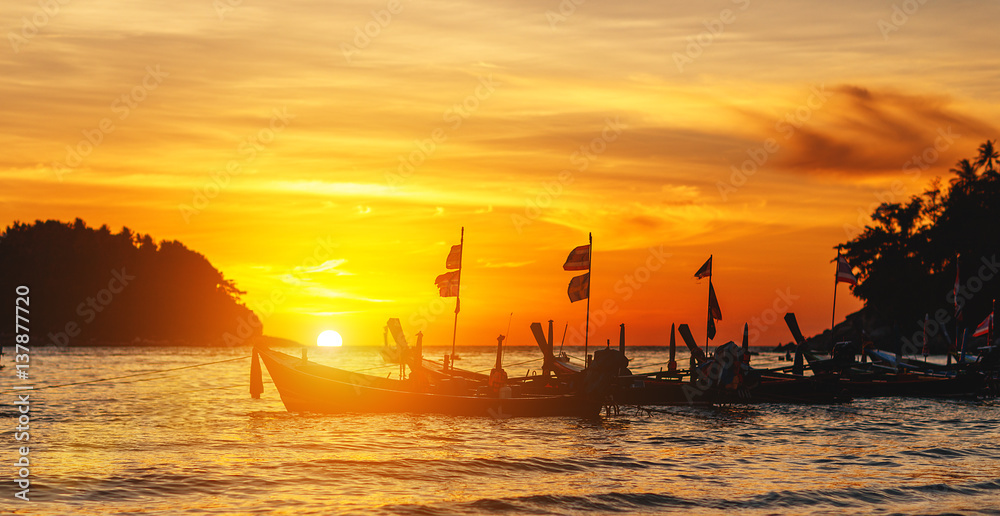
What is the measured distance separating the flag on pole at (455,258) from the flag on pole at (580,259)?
584cm

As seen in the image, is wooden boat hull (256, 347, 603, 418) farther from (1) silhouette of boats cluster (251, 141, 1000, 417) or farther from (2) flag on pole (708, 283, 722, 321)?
(2) flag on pole (708, 283, 722, 321)

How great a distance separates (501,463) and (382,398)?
12.3 m

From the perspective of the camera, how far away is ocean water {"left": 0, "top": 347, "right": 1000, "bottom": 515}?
21.3 m

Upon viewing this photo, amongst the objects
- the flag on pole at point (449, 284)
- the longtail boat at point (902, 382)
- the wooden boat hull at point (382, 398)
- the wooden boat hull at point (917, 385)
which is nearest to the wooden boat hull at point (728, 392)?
the longtail boat at point (902, 382)

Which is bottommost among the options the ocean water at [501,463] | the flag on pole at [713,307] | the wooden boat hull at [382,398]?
the ocean water at [501,463]

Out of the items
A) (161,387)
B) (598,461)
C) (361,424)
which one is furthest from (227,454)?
(161,387)

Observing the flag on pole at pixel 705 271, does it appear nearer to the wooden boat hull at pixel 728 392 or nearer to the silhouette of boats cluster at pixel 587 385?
the silhouette of boats cluster at pixel 587 385

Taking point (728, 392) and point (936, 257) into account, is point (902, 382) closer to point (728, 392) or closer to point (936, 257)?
point (728, 392)

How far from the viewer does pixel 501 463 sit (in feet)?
90.6

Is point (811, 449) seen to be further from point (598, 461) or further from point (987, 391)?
point (987, 391)

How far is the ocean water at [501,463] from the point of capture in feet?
69.8

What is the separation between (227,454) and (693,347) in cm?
2826

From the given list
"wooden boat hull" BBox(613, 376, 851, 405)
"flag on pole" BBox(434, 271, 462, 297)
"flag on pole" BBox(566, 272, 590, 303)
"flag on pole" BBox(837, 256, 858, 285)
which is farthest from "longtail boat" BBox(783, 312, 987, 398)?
"flag on pole" BBox(434, 271, 462, 297)

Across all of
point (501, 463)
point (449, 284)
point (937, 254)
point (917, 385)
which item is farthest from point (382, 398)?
point (937, 254)
